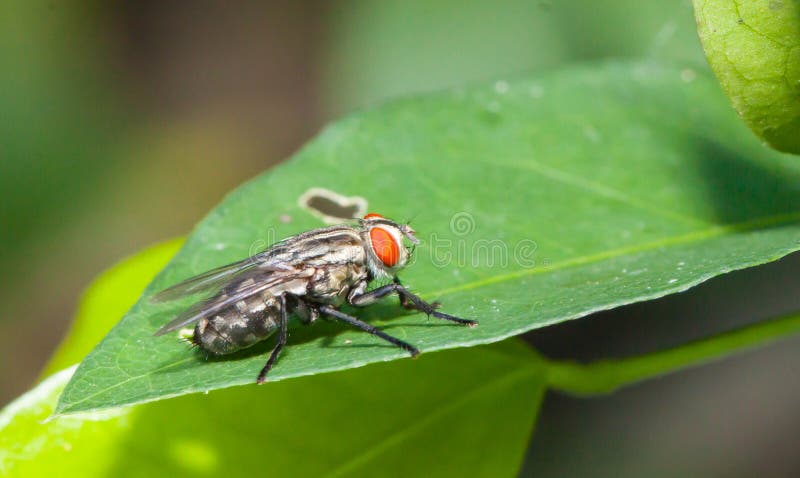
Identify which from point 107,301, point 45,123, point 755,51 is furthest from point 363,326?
point 45,123

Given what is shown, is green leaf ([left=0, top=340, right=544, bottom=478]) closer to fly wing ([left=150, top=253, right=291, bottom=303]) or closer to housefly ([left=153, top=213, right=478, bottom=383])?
housefly ([left=153, top=213, right=478, bottom=383])

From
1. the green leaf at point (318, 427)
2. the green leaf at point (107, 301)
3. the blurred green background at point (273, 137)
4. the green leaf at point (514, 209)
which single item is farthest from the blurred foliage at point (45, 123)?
the green leaf at point (318, 427)

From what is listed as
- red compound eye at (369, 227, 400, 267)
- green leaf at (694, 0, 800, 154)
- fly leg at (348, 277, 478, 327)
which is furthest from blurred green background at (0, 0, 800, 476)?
fly leg at (348, 277, 478, 327)

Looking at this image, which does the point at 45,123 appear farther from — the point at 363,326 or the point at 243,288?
the point at 363,326

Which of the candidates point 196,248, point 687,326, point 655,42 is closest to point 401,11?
point 655,42

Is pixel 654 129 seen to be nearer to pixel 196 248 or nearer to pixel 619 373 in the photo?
pixel 619 373

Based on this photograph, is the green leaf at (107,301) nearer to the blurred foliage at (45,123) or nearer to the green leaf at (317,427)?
the green leaf at (317,427)
